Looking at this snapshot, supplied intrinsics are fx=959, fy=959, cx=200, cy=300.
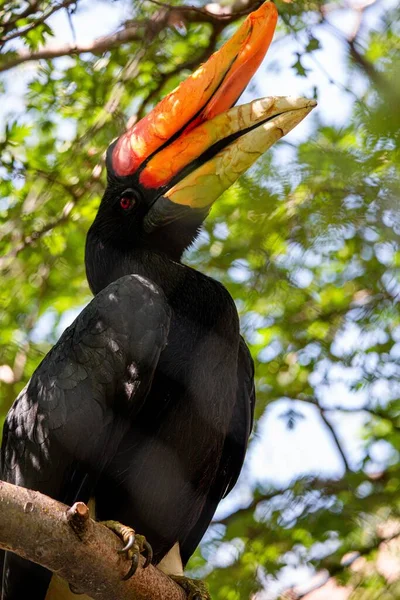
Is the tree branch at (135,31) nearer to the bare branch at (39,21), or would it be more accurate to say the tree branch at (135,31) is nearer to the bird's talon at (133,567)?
the bare branch at (39,21)

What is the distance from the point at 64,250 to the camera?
7.91 metres

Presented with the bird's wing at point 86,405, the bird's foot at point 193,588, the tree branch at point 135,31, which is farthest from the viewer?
the tree branch at point 135,31

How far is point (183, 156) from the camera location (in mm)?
5477

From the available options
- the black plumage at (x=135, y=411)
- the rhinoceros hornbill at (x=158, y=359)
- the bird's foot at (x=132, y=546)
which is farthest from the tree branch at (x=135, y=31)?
the bird's foot at (x=132, y=546)

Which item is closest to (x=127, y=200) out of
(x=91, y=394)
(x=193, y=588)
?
(x=91, y=394)

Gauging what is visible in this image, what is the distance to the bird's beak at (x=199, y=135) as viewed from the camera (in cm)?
538

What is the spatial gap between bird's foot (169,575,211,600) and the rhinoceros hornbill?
22 centimetres

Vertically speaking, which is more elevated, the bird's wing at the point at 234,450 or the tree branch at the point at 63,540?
the bird's wing at the point at 234,450

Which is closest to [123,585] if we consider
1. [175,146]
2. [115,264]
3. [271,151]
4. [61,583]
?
[61,583]

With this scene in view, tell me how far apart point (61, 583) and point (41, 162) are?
393 centimetres

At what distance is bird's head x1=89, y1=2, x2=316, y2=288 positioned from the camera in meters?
5.41

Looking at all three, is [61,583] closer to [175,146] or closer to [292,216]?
[175,146]

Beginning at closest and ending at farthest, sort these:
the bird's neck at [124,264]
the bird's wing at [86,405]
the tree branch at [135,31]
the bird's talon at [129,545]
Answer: the bird's talon at [129,545] < the bird's wing at [86,405] < the bird's neck at [124,264] < the tree branch at [135,31]

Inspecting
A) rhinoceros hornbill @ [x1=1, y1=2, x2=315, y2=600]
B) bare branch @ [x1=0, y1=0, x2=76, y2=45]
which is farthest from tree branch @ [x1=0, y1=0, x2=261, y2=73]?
rhinoceros hornbill @ [x1=1, y1=2, x2=315, y2=600]
